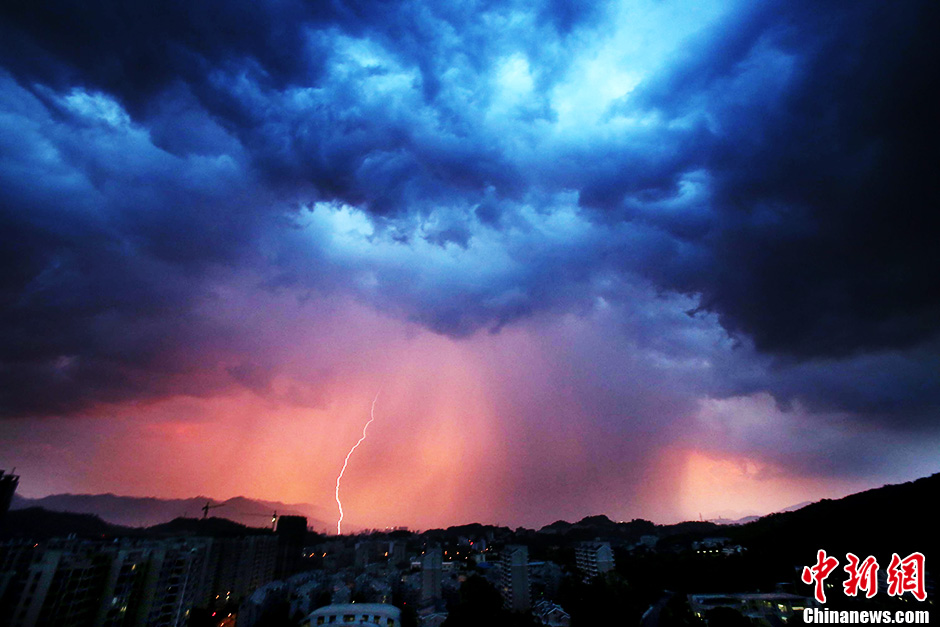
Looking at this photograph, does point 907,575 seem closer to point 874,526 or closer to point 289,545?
point 874,526

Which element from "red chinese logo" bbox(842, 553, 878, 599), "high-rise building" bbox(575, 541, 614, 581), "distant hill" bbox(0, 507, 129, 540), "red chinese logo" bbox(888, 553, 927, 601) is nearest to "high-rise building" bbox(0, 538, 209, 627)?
"red chinese logo" bbox(842, 553, 878, 599)

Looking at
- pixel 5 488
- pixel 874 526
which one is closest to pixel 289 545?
pixel 5 488

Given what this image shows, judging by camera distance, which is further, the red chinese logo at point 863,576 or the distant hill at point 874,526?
the distant hill at point 874,526

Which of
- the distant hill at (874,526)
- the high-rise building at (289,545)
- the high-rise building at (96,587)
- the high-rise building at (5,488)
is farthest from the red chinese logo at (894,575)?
the high-rise building at (5,488)

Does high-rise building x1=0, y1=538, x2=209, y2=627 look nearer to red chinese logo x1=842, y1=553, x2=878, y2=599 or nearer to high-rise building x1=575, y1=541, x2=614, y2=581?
red chinese logo x1=842, y1=553, x2=878, y2=599

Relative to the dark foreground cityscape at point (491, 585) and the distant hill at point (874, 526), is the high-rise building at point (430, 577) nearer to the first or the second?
the dark foreground cityscape at point (491, 585)

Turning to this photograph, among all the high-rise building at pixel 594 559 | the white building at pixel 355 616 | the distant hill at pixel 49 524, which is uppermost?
the distant hill at pixel 49 524
